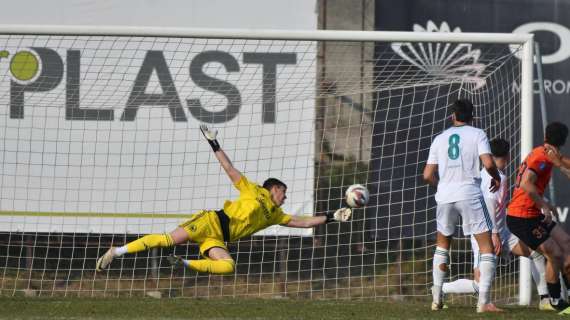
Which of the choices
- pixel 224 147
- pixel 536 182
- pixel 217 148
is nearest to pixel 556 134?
pixel 536 182

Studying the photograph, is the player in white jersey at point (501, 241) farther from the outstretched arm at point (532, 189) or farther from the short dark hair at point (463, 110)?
the short dark hair at point (463, 110)

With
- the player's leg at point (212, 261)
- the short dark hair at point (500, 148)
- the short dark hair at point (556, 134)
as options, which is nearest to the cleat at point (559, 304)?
the short dark hair at point (500, 148)

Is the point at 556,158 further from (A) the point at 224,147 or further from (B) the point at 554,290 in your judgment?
(A) the point at 224,147

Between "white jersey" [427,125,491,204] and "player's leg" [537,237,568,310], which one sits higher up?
"white jersey" [427,125,491,204]

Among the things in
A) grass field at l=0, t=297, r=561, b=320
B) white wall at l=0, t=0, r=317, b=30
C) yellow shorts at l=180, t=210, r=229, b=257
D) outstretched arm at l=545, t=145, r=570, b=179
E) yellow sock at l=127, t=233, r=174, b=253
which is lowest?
grass field at l=0, t=297, r=561, b=320

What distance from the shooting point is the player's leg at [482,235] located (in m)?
9.09

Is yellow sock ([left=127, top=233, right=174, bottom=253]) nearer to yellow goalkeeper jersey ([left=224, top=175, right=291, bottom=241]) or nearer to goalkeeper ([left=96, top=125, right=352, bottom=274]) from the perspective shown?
goalkeeper ([left=96, top=125, right=352, bottom=274])

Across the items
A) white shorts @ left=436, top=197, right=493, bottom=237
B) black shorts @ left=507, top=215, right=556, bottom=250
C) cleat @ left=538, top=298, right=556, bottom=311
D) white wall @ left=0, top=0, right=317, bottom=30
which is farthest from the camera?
white wall @ left=0, top=0, right=317, bottom=30

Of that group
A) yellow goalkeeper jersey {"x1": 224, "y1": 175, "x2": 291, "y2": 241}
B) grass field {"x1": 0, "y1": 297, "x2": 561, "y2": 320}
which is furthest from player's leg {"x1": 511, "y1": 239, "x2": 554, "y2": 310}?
yellow goalkeeper jersey {"x1": 224, "y1": 175, "x2": 291, "y2": 241}

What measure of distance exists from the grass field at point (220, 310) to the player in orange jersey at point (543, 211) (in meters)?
0.44

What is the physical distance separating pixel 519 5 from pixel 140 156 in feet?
Result: 18.3

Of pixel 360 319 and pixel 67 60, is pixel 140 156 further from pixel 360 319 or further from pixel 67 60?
pixel 360 319

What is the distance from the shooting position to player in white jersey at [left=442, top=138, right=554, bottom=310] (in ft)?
34.1

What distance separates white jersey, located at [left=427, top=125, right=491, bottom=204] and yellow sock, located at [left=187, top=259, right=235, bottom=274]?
2.20 meters
